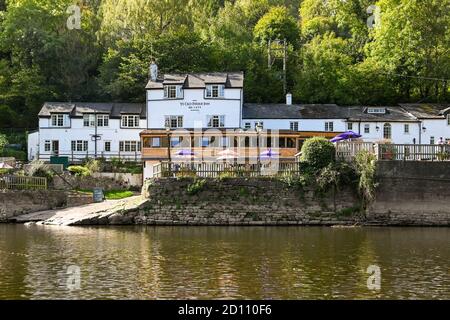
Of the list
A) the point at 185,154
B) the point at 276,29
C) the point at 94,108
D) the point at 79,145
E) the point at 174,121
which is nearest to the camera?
the point at 185,154

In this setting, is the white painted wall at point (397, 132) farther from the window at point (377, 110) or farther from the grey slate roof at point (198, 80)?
the grey slate roof at point (198, 80)

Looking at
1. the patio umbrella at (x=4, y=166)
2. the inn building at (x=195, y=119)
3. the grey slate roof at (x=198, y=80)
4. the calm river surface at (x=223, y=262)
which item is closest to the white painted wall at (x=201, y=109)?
the inn building at (x=195, y=119)

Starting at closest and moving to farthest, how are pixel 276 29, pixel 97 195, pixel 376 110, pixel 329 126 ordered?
pixel 97 195
pixel 329 126
pixel 376 110
pixel 276 29

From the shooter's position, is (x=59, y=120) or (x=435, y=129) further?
(x=59, y=120)

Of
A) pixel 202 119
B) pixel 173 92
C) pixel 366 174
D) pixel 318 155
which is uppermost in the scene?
pixel 173 92

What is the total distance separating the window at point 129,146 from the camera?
232ft

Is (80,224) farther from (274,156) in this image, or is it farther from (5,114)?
(5,114)

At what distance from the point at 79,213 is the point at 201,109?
74.6 feet

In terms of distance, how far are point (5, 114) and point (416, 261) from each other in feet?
195

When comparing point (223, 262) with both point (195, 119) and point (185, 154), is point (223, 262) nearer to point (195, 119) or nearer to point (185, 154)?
point (185, 154)

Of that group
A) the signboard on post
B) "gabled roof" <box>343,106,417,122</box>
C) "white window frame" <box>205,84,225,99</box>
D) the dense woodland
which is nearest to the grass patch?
the signboard on post

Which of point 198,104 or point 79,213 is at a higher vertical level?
point 198,104

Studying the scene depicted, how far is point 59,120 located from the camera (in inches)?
2813

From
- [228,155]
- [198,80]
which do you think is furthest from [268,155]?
[198,80]
